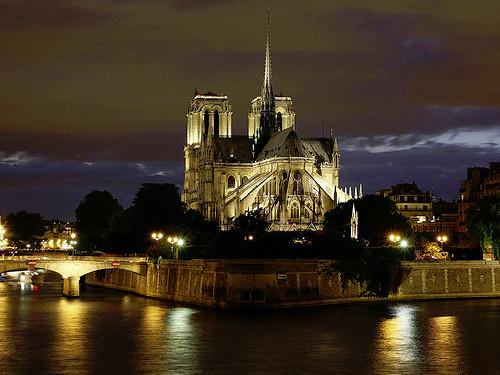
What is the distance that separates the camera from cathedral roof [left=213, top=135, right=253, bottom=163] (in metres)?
117

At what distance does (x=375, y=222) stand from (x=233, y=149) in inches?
1407

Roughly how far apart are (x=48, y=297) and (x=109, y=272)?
1235 centimetres

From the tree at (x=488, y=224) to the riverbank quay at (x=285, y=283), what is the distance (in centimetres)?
402

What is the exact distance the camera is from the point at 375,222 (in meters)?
85.4

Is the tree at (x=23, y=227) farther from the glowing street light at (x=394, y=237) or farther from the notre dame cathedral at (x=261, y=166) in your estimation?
the glowing street light at (x=394, y=237)

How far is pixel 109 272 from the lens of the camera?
83062mm

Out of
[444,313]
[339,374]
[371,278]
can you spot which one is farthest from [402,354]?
[371,278]

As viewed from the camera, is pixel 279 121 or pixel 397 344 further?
pixel 279 121

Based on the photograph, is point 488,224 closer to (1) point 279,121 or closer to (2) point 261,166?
(2) point 261,166

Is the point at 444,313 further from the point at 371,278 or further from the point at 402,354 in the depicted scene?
the point at 402,354

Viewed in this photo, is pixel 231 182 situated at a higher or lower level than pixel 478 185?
higher

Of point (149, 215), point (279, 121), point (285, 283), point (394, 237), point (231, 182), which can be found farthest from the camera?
point (279, 121)

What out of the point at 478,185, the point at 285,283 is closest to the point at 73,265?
the point at 285,283

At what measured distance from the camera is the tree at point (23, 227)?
154 meters
